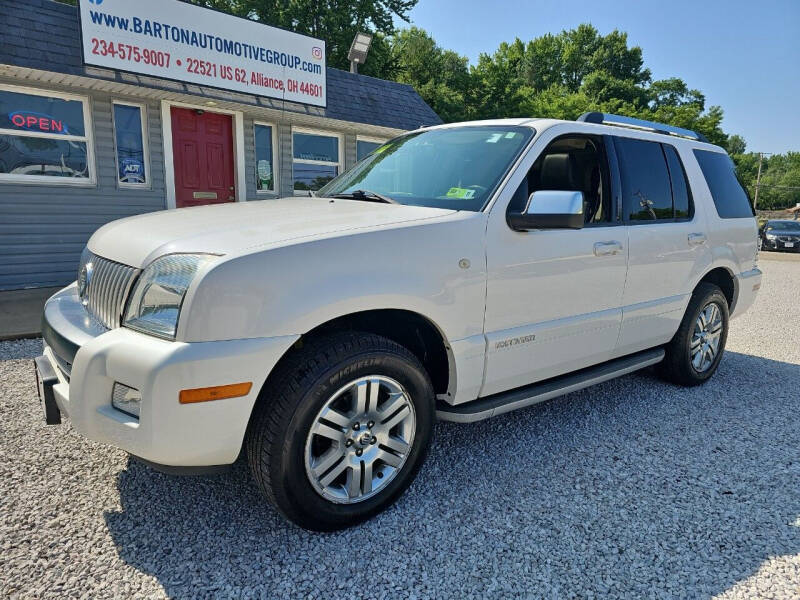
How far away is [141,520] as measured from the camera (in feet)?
7.89

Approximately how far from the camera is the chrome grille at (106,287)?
88.5 inches

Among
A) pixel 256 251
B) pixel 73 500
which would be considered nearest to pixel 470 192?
pixel 256 251

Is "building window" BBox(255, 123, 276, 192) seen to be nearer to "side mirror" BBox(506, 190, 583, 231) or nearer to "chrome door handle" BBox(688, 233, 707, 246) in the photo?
"chrome door handle" BBox(688, 233, 707, 246)

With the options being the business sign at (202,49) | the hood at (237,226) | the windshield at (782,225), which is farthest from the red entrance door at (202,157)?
the windshield at (782,225)

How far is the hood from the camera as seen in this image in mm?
2176

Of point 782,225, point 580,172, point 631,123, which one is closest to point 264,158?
point 631,123

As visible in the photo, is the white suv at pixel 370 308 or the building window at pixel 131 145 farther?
the building window at pixel 131 145

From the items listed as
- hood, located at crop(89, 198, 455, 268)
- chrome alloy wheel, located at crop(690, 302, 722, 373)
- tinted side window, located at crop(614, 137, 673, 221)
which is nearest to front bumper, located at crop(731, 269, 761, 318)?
chrome alloy wheel, located at crop(690, 302, 722, 373)

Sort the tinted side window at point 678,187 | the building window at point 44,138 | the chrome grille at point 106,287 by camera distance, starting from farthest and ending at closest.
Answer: the building window at point 44,138 < the tinted side window at point 678,187 < the chrome grille at point 106,287

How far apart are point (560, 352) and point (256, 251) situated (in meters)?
1.87

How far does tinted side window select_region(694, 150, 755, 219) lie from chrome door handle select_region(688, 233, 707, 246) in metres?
0.41

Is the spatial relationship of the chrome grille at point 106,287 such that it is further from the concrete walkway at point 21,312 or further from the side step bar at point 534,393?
the concrete walkway at point 21,312

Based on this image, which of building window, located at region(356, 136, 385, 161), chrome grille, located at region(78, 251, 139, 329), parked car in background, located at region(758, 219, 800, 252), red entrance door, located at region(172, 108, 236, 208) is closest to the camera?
chrome grille, located at region(78, 251, 139, 329)

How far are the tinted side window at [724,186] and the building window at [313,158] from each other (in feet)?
24.2
